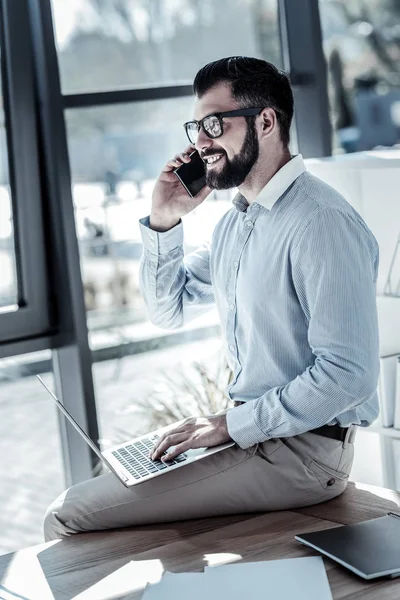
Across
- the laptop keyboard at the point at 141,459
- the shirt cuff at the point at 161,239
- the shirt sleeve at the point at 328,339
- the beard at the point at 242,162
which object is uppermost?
the beard at the point at 242,162

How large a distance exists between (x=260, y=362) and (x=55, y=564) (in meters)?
0.63

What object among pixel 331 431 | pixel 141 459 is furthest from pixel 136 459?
pixel 331 431

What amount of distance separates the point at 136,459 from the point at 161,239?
604 millimetres

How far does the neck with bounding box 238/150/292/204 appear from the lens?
2102 millimetres

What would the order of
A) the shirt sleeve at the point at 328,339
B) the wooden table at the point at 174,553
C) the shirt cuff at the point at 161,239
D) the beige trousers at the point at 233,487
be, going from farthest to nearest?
1. the shirt cuff at the point at 161,239
2. the beige trousers at the point at 233,487
3. the shirt sleeve at the point at 328,339
4. the wooden table at the point at 174,553

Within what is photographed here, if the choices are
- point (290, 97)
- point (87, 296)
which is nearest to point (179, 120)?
point (87, 296)

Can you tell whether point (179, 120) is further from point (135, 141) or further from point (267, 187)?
point (267, 187)

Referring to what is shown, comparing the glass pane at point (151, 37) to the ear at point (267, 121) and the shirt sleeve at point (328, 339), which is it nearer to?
the ear at point (267, 121)

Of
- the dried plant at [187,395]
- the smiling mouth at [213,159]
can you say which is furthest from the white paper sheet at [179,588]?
the dried plant at [187,395]

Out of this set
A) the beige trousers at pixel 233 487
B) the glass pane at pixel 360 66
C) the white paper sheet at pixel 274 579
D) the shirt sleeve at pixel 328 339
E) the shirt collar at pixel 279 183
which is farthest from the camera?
the glass pane at pixel 360 66

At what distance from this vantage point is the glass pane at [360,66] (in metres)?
3.49

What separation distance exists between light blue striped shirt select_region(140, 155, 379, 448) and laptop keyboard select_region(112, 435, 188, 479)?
0.16 metres

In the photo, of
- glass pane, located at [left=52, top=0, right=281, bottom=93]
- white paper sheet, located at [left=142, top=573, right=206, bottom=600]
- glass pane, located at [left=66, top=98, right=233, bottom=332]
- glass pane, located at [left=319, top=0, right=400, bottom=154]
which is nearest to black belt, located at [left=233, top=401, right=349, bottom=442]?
white paper sheet, located at [left=142, top=573, right=206, bottom=600]

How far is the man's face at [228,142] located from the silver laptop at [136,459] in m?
0.64
